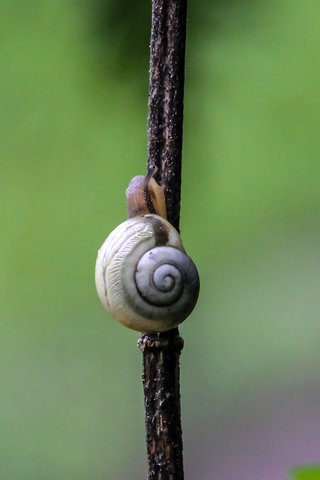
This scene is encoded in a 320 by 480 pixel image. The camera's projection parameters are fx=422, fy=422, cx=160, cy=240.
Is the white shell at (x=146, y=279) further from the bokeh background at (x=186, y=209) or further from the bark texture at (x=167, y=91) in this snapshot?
the bokeh background at (x=186, y=209)

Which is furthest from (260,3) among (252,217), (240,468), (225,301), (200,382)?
(240,468)

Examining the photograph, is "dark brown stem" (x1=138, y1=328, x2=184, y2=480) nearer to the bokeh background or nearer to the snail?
the snail

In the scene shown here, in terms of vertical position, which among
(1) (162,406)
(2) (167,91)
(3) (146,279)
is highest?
(2) (167,91)

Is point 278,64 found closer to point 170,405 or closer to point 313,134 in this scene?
point 313,134

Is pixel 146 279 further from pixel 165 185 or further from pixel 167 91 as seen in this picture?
pixel 167 91

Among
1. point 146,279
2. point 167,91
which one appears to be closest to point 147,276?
point 146,279

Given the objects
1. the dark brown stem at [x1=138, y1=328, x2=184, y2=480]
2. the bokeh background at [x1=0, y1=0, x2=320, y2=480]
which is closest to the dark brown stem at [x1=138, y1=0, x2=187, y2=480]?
the dark brown stem at [x1=138, y1=328, x2=184, y2=480]
